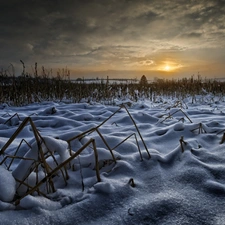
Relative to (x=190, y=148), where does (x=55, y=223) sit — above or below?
below

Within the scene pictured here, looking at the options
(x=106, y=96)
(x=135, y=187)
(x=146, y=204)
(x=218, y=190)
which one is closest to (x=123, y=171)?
(x=135, y=187)

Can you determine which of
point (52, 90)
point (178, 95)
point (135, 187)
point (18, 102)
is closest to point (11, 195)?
point (135, 187)

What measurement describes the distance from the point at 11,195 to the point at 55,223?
25cm

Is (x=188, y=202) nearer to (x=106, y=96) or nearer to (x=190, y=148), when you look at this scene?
(x=190, y=148)

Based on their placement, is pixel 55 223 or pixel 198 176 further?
pixel 198 176

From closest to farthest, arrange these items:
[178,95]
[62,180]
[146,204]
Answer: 1. [146,204]
2. [62,180]
3. [178,95]

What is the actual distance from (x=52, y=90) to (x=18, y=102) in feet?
5.37

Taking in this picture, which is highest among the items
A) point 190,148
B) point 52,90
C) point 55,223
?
point 52,90

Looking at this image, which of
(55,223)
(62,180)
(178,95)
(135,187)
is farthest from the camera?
(178,95)

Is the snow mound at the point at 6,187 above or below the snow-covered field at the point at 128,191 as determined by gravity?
above

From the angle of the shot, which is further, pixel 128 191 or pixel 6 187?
pixel 128 191

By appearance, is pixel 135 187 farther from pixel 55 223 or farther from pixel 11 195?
pixel 11 195

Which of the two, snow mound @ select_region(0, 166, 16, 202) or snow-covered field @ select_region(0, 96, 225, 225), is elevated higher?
snow mound @ select_region(0, 166, 16, 202)

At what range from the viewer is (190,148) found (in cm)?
152
